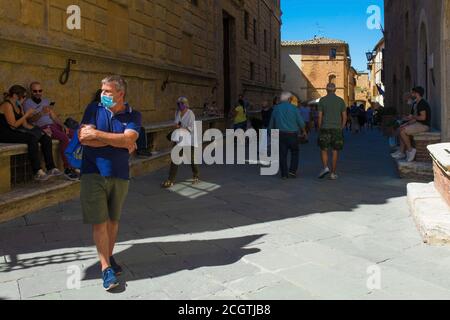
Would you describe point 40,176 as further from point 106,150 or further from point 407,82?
point 407,82

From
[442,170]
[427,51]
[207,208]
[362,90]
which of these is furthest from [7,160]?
[362,90]

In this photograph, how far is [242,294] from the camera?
360 centimetres

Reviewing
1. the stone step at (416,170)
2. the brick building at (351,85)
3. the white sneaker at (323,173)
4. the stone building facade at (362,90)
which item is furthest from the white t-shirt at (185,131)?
the stone building facade at (362,90)

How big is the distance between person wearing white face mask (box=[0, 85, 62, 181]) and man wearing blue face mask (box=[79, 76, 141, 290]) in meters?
3.29

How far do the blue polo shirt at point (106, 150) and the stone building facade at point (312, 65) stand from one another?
4996 cm

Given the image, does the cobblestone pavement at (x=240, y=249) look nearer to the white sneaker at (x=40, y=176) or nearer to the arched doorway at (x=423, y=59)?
the white sneaker at (x=40, y=176)

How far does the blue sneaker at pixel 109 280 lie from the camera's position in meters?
3.68

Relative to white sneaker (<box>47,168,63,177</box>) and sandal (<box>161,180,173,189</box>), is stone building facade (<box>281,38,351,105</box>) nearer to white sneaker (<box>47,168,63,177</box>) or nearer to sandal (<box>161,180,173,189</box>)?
sandal (<box>161,180,173,189</box>)

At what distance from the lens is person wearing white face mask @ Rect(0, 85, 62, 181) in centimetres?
664

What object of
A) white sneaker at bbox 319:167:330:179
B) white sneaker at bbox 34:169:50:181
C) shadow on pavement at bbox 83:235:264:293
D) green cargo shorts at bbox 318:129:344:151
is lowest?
shadow on pavement at bbox 83:235:264:293

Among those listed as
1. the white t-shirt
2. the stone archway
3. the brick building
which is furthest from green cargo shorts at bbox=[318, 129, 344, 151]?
the brick building

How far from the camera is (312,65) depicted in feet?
174

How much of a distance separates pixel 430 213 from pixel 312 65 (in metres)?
49.5
